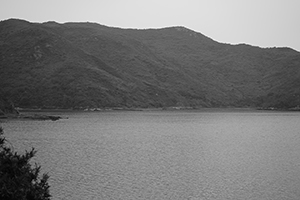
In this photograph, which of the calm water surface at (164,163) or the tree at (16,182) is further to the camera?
the calm water surface at (164,163)

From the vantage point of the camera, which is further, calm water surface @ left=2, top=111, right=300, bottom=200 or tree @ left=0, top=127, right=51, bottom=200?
calm water surface @ left=2, top=111, right=300, bottom=200

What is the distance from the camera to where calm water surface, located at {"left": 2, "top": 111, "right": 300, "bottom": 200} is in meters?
40.1

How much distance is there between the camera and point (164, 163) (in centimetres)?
5641

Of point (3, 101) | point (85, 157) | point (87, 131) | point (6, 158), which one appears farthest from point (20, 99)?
point (6, 158)

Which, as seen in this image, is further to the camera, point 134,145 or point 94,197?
point 134,145

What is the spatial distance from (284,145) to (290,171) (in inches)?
1133

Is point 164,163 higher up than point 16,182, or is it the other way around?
point 16,182

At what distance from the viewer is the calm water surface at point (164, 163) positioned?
131ft

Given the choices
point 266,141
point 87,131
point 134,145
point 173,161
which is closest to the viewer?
point 173,161

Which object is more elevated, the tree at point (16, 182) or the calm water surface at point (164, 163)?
Result: the tree at point (16, 182)

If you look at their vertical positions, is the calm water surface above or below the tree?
below

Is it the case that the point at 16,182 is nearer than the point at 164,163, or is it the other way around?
the point at 16,182

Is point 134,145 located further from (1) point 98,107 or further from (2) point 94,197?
(1) point 98,107

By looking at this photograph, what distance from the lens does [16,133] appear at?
284ft
